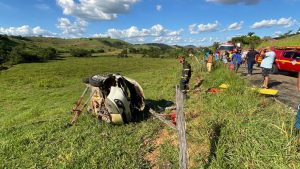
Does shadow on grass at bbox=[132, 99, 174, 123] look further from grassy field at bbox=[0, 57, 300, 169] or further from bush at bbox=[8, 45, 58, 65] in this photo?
bush at bbox=[8, 45, 58, 65]

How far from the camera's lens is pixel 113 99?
10.3 m

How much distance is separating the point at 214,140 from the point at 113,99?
13.1 feet

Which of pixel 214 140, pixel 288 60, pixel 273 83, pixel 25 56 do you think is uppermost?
pixel 288 60

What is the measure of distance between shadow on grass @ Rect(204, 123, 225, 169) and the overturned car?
3.47 metres

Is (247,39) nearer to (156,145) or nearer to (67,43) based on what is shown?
(156,145)

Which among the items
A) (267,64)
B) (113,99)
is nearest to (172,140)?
(113,99)

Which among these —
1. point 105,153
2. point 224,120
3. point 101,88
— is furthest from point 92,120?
point 224,120

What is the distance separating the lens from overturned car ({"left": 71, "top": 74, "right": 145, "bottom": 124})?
10.3m

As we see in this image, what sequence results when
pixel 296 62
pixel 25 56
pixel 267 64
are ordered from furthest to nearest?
pixel 25 56 → pixel 296 62 → pixel 267 64

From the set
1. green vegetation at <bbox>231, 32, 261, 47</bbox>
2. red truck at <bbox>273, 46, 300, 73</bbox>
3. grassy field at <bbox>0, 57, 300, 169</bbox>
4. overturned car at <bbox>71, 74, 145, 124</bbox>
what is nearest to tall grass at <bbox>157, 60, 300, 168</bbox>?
grassy field at <bbox>0, 57, 300, 169</bbox>

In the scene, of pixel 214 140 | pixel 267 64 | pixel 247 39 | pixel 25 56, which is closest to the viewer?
pixel 214 140

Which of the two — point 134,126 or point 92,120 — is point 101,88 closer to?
point 92,120

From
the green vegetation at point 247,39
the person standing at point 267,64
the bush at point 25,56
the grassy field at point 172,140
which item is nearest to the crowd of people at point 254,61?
the person standing at point 267,64

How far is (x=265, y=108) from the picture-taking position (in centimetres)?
937
